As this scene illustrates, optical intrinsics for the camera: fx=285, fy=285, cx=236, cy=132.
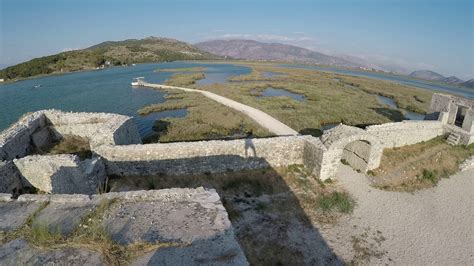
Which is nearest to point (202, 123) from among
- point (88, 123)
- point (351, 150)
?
point (88, 123)

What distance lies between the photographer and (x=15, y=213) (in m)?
6.55

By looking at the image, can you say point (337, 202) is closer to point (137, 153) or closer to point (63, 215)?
point (137, 153)

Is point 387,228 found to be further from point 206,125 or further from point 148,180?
point 206,125

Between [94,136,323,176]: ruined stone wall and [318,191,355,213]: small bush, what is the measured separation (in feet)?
6.43

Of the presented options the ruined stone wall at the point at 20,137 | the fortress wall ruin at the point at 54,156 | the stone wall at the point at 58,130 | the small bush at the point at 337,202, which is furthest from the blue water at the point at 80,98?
the small bush at the point at 337,202

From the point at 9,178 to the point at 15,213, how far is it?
23.4 feet

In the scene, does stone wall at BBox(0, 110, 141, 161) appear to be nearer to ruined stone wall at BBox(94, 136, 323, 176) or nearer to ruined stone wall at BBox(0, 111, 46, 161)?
ruined stone wall at BBox(0, 111, 46, 161)

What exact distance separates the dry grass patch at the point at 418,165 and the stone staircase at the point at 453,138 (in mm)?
356

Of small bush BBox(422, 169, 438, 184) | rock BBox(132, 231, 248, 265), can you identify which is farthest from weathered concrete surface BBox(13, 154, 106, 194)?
small bush BBox(422, 169, 438, 184)

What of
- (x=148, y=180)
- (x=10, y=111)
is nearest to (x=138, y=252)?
(x=148, y=180)

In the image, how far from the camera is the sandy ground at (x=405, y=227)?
37.1ft

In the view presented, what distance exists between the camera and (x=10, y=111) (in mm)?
30812

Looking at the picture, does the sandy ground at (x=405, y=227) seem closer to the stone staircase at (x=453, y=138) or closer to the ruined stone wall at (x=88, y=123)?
the stone staircase at (x=453, y=138)

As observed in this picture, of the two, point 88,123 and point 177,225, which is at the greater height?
point 177,225
